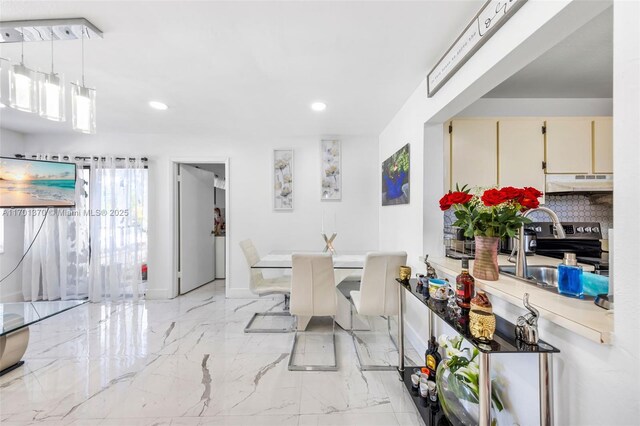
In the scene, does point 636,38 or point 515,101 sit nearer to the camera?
point 636,38

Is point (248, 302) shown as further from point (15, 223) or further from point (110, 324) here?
point (15, 223)

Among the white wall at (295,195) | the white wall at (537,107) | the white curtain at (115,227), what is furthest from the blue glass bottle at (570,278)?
the white curtain at (115,227)

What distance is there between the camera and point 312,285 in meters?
2.29

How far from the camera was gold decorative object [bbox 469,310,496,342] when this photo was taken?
3.30 ft

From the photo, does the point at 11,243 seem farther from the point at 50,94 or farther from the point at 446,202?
the point at 446,202

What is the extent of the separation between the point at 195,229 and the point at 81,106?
2.81 m

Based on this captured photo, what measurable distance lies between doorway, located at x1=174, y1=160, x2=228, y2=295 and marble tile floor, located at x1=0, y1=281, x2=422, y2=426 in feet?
4.15

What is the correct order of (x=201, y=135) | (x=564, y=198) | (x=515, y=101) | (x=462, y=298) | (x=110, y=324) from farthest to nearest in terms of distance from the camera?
1. (x=201, y=135)
2. (x=110, y=324)
3. (x=564, y=198)
4. (x=515, y=101)
5. (x=462, y=298)

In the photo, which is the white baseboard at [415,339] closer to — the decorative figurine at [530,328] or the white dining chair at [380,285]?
the white dining chair at [380,285]

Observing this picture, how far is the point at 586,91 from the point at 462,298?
8.63 feet

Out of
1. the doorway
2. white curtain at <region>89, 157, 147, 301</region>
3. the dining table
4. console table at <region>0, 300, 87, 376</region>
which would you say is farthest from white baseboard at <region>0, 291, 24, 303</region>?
the dining table

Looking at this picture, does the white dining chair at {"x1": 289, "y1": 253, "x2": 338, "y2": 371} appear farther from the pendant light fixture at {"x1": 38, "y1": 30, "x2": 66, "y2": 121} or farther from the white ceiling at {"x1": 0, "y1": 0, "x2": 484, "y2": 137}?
the pendant light fixture at {"x1": 38, "y1": 30, "x2": 66, "y2": 121}

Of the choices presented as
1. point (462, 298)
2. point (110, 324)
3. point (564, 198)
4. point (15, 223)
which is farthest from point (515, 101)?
point (15, 223)

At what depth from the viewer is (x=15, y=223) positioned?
11.8 feet
